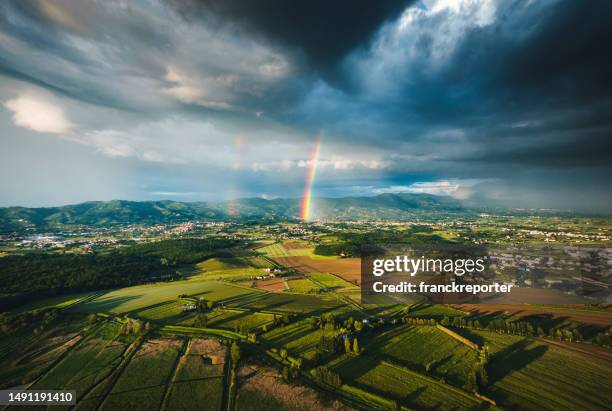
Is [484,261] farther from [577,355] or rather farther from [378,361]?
[378,361]

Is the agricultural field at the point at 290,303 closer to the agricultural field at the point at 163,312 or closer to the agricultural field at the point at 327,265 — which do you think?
the agricultural field at the point at 163,312

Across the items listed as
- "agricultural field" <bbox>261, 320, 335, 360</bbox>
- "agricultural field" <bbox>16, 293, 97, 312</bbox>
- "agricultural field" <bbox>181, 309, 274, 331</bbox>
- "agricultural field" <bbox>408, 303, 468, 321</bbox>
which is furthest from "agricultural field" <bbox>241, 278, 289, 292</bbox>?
"agricultural field" <bbox>16, 293, 97, 312</bbox>

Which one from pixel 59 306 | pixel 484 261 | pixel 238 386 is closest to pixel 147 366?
pixel 238 386

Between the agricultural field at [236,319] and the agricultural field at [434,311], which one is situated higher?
the agricultural field at [434,311]

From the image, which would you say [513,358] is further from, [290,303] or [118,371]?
[118,371]

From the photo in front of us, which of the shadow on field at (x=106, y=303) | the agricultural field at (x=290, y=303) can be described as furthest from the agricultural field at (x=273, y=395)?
the shadow on field at (x=106, y=303)

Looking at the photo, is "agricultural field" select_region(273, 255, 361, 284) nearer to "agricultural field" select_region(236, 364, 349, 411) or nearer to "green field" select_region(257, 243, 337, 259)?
"green field" select_region(257, 243, 337, 259)

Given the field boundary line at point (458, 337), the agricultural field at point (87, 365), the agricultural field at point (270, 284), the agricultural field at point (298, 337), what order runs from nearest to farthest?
the agricultural field at point (87, 365) < the agricultural field at point (298, 337) < the field boundary line at point (458, 337) < the agricultural field at point (270, 284)
